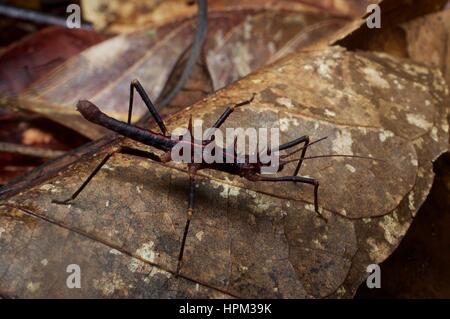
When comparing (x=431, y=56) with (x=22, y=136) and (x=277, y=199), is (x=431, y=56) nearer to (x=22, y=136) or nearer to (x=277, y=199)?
(x=277, y=199)

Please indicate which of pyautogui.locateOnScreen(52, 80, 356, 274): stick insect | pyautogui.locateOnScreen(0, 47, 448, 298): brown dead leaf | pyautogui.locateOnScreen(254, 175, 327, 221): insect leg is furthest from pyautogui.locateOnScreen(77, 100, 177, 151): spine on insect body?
pyautogui.locateOnScreen(254, 175, 327, 221): insect leg

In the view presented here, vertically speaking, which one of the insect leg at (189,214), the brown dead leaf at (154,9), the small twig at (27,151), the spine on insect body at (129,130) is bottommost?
the insect leg at (189,214)

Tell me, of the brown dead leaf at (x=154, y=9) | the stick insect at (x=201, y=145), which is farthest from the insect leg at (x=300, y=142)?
the brown dead leaf at (x=154, y=9)

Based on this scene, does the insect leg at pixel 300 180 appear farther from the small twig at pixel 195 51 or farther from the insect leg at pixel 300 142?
the small twig at pixel 195 51

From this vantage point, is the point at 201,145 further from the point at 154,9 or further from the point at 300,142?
the point at 154,9

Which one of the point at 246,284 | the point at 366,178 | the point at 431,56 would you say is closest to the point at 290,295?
the point at 246,284

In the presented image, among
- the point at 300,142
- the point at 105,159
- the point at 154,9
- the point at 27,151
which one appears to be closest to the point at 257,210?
the point at 300,142
